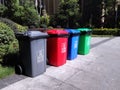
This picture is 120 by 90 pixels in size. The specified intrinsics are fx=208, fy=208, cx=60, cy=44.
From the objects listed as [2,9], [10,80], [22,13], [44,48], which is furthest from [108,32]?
[10,80]

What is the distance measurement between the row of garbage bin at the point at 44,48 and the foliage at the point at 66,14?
47.3ft

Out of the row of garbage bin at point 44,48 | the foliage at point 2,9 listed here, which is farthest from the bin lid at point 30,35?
→ the foliage at point 2,9

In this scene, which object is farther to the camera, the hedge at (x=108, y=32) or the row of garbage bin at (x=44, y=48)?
the hedge at (x=108, y=32)

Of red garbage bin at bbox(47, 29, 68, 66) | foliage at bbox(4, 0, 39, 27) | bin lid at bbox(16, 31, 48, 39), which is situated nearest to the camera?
bin lid at bbox(16, 31, 48, 39)

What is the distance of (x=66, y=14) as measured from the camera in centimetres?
2280

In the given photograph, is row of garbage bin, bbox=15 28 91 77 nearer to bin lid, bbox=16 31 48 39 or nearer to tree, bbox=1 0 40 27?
bin lid, bbox=16 31 48 39

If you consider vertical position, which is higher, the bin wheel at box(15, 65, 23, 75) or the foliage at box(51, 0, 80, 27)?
the foliage at box(51, 0, 80, 27)

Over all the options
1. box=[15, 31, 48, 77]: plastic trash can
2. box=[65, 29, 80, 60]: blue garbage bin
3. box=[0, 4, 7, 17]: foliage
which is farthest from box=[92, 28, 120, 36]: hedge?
box=[15, 31, 48, 77]: plastic trash can

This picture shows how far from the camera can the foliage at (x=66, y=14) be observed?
22.8 m

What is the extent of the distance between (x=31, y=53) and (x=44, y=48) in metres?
0.55

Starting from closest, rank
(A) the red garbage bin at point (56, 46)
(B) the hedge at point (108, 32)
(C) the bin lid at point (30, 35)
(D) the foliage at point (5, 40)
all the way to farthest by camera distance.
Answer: (C) the bin lid at point (30, 35) < (A) the red garbage bin at point (56, 46) < (D) the foliage at point (5, 40) < (B) the hedge at point (108, 32)

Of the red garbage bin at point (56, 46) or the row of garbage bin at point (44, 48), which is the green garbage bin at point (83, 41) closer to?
the row of garbage bin at point (44, 48)

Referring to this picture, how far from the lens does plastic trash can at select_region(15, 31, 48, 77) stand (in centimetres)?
542

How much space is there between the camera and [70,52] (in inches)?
297
